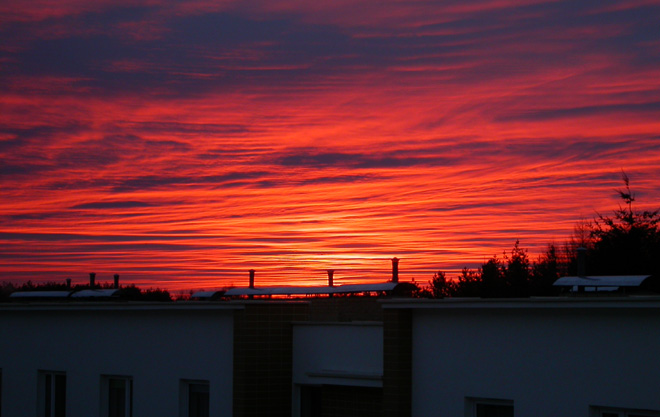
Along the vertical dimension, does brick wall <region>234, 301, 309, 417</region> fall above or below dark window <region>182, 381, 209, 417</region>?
above

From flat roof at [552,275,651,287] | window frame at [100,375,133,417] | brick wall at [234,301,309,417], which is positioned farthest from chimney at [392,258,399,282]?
flat roof at [552,275,651,287]

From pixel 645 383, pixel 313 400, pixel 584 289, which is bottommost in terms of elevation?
pixel 313 400

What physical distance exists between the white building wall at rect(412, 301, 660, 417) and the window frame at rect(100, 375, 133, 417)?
7.30m

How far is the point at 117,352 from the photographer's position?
59.6ft

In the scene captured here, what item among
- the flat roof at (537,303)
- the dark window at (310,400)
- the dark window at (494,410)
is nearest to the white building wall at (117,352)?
the dark window at (310,400)

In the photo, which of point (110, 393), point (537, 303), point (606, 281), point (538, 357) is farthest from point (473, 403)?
point (110, 393)

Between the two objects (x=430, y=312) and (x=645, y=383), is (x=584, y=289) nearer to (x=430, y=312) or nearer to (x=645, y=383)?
(x=430, y=312)

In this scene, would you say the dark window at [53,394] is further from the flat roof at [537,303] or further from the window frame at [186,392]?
the flat roof at [537,303]

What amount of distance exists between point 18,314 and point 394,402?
1167cm

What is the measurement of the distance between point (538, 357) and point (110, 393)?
10502 mm

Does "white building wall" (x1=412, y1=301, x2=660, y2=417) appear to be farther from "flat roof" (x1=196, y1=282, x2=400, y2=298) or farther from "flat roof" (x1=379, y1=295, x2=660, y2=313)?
"flat roof" (x1=196, y1=282, x2=400, y2=298)

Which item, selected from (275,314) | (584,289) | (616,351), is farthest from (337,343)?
(616,351)

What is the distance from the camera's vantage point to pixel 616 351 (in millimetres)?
10781

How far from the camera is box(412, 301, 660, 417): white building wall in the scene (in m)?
10.6
